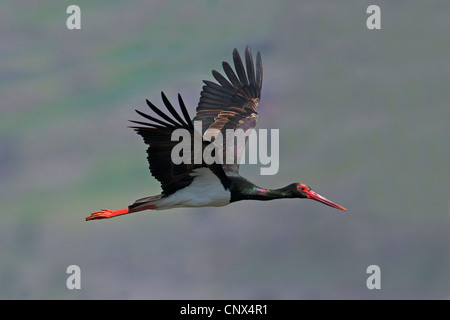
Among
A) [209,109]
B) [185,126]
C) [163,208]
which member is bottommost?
[163,208]

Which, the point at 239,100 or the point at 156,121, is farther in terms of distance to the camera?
the point at 239,100

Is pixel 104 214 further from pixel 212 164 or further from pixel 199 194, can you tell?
pixel 212 164

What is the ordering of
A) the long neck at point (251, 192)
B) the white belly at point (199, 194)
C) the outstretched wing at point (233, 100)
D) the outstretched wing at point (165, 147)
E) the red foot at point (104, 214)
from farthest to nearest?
the outstretched wing at point (233, 100), the red foot at point (104, 214), the long neck at point (251, 192), the white belly at point (199, 194), the outstretched wing at point (165, 147)

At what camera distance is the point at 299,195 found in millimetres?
24062

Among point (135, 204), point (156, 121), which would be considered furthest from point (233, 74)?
point (156, 121)

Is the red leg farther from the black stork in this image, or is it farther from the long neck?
the long neck

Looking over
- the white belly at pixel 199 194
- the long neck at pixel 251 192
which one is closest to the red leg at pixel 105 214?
the white belly at pixel 199 194

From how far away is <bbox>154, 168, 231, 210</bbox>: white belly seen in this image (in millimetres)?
21766

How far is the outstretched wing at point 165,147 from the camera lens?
60.7ft

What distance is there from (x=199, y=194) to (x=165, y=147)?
2.54 m

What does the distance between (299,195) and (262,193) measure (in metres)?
1.37

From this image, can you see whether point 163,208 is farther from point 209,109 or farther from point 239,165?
point 209,109

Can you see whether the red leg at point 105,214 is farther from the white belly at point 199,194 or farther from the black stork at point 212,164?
the white belly at point 199,194

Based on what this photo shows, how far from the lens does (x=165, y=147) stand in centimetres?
1988
